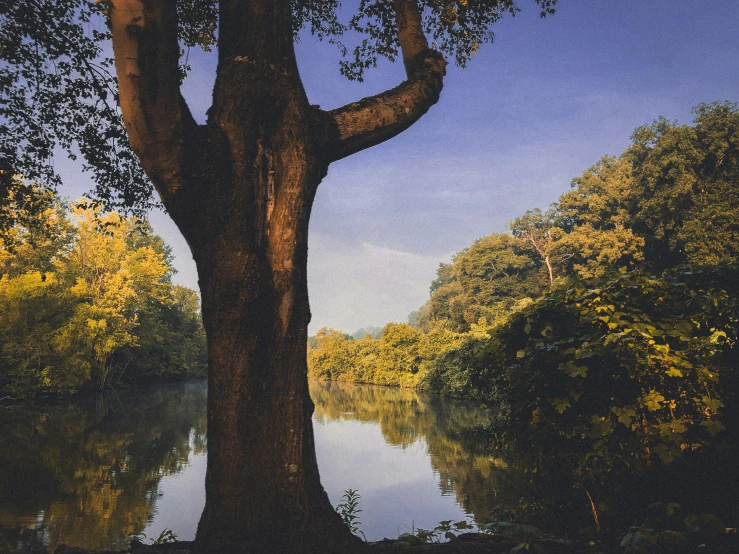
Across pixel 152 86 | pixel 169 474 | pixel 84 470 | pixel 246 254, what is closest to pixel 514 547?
pixel 246 254

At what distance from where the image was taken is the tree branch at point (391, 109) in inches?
119

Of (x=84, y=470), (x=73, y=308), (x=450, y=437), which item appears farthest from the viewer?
(x=73, y=308)

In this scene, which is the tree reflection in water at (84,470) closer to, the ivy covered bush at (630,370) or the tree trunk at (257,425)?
the tree trunk at (257,425)

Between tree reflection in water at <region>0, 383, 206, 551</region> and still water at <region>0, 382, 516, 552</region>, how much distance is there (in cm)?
3

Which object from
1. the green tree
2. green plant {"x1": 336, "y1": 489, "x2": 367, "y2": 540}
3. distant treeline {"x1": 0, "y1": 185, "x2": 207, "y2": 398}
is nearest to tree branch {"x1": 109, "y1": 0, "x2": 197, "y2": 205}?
green plant {"x1": 336, "y1": 489, "x2": 367, "y2": 540}

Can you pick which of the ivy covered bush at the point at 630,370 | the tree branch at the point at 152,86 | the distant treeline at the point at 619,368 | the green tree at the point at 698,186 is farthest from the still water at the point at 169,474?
the green tree at the point at 698,186

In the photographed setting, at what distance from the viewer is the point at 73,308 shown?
87.9 feet

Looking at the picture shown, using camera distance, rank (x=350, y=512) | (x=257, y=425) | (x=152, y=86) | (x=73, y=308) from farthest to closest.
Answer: (x=73, y=308)
(x=350, y=512)
(x=257, y=425)
(x=152, y=86)

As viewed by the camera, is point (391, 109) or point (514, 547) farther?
point (391, 109)

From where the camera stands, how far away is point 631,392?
339 centimetres

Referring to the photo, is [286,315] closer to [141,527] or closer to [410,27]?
[410,27]

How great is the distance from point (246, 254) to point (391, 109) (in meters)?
1.45

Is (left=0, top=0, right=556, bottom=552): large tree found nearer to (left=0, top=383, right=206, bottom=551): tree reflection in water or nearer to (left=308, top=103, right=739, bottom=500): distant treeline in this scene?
(left=308, top=103, right=739, bottom=500): distant treeline

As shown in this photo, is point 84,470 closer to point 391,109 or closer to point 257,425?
point 257,425
